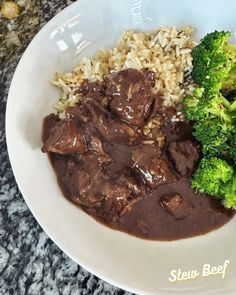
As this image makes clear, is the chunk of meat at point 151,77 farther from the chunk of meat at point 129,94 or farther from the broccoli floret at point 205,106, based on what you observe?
the broccoli floret at point 205,106

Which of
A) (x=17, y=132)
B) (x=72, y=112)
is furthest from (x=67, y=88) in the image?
(x=17, y=132)

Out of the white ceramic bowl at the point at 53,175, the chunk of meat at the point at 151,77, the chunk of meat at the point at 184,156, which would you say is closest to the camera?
the white ceramic bowl at the point at 53,175

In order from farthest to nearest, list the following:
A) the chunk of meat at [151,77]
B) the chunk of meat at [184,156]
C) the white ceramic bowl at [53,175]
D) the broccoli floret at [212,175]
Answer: the chunk of meat at [151,77] < the chunk of meat at [184,156] < the broccoli floret at [212,175] < the white ceramic bowl at [53,175]

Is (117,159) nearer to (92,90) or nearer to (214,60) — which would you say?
(92,90)

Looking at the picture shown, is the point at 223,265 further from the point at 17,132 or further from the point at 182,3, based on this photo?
the point at 182,3

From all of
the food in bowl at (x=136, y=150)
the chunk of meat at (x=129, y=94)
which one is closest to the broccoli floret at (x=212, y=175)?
the food in bowl at (x=136, y=150)

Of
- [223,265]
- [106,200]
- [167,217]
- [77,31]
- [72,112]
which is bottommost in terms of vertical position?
[223,265]

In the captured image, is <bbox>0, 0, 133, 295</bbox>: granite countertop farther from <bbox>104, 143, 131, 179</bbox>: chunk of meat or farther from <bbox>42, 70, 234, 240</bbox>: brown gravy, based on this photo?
<bbox>104, 143, 131, 179</bbox>: chunk of meat

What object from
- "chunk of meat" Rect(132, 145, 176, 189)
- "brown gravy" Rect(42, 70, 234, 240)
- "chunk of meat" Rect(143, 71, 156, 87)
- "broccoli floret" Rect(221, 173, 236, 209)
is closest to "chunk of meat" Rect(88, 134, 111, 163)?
"brown gravy" Rect(42, 70, 234, 240)
